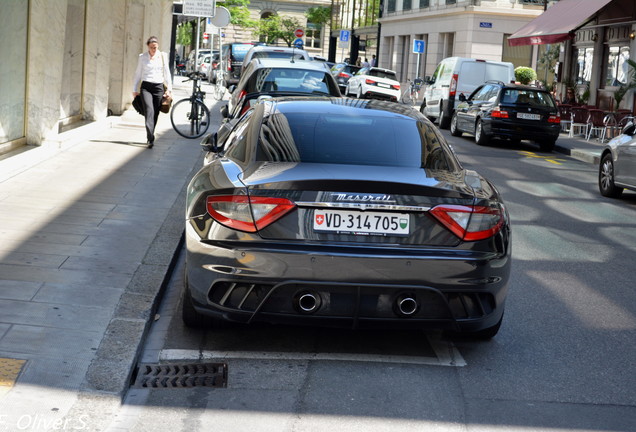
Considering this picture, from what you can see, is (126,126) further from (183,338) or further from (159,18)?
(183,338)

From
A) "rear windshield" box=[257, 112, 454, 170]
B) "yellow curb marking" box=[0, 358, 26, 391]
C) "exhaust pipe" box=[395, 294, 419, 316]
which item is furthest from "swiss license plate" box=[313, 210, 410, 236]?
"yellow curb marking" box=[0, 358, 26, 391]

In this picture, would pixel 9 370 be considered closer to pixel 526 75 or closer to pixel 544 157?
pixel 544 157

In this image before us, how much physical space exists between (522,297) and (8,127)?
7.55 metres

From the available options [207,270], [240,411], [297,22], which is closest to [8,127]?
[207,270]

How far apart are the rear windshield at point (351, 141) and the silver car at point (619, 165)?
792cm

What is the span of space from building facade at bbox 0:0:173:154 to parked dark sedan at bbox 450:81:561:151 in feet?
26.7

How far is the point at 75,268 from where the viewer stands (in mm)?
6930

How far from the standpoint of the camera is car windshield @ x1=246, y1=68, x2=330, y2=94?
14.9 metres

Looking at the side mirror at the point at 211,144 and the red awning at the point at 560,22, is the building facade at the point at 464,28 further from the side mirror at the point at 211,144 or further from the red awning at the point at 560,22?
the side mirror at the point at 211,144

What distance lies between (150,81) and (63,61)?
5.53 ft

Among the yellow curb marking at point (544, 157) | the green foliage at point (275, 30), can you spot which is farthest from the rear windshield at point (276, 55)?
the green foliage at point (275, 30)

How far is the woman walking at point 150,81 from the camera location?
15.3 meters

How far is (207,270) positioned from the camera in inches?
212

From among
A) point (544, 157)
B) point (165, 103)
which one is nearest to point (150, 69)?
point (165, 103)
